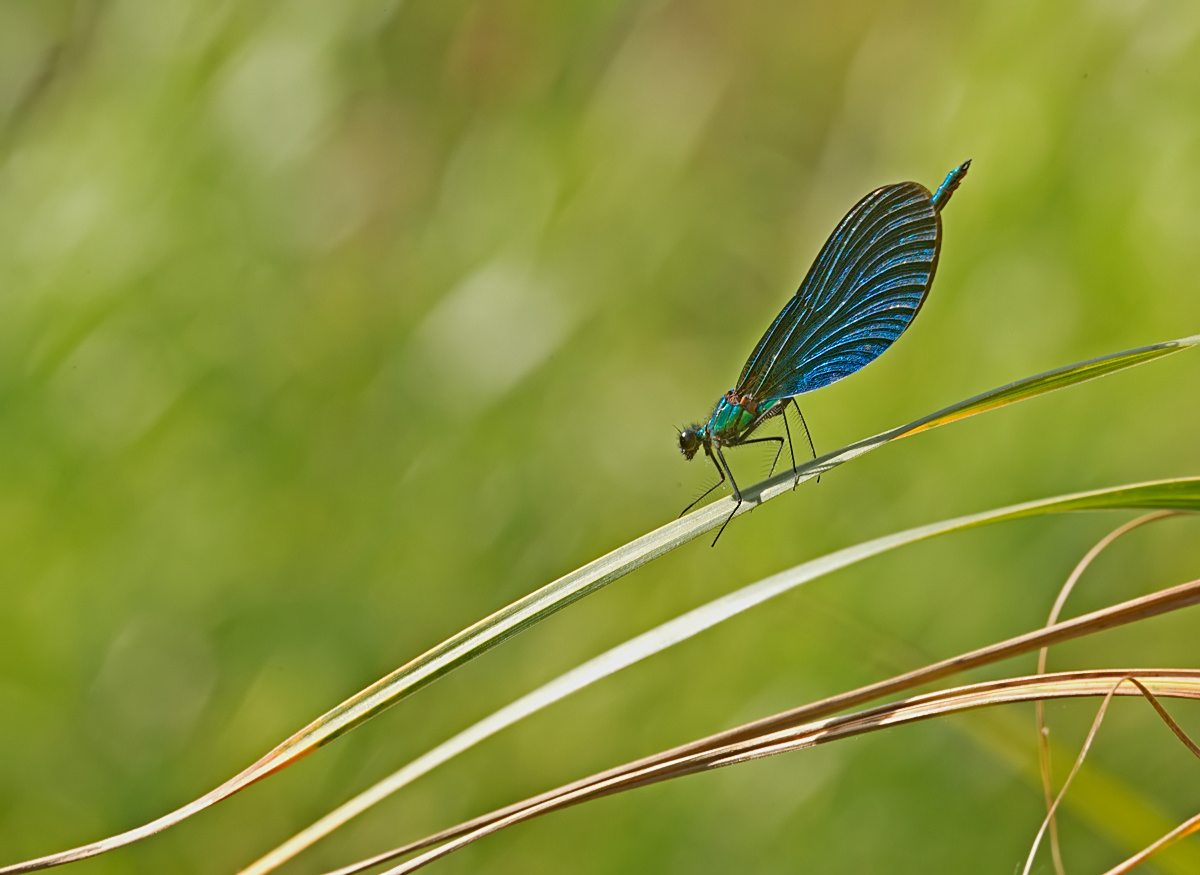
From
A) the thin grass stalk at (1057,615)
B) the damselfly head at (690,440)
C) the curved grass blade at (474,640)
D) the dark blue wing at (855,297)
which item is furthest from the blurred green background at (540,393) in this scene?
the curved grass blade at (474,640)

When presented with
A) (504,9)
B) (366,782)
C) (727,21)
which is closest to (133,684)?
(366,782)

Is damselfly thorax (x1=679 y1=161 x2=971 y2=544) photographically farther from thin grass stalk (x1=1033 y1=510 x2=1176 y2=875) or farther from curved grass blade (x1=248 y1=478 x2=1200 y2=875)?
thin grass stalk (x1=1033 y1=510 x2=1176 y2=875)

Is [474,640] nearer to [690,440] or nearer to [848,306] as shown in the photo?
[848,306]

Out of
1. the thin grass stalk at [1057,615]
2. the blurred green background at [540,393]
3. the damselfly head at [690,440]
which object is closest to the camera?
the thin grass stalk at [1057,615]

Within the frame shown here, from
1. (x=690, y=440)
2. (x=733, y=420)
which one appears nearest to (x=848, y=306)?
(x=733, y=420)

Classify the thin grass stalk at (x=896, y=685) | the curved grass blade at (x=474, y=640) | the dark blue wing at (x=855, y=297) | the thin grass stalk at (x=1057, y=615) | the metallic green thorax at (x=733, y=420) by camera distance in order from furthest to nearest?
1. the metallic green thorax at (x=733, y=420)
2. the dark blue wing at (x=855, y=297)
3. the thin grass stalk at (x=1057, y=615)
4. the curved grass blade at (x=474, y=640)
5. the thin grass stalk at (x=896, y=685)

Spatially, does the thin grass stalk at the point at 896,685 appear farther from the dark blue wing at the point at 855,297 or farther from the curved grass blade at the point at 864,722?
the dark blue wing at the point at 855,297
